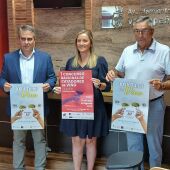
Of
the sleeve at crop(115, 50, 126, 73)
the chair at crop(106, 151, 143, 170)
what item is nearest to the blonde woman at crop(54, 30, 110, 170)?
the sleeve at crop(115, 50, 126, 73)

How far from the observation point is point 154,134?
301cm

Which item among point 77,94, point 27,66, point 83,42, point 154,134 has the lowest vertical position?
point 154,134

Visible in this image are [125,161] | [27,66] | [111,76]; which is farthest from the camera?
[27,66]

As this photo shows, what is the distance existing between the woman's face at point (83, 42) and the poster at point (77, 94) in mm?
191

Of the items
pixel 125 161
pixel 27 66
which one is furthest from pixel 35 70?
pixel 125 161

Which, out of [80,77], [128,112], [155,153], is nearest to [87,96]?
[80,77]

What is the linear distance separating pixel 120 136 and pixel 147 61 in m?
1.12

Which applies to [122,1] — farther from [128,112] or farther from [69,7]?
[128,112]

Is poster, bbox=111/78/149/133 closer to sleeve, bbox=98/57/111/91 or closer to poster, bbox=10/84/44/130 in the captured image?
sleeve, bbox=98/57/111/91

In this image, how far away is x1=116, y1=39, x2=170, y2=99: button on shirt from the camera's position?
2.87 meters

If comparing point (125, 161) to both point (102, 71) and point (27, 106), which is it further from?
point (27, 106)

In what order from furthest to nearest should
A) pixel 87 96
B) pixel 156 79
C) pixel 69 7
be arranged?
pixel 69 7 < pixel 87 96 < pixel 156 79

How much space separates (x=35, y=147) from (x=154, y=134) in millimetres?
1095

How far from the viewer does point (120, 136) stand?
3736mm
